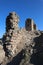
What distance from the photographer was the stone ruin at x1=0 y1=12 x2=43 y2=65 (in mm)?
59253

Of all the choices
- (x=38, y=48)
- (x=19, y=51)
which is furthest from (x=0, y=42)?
(x=38, y=48)

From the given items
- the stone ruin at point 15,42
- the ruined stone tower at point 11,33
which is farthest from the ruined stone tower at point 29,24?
the ruined stone tower at point 11,33

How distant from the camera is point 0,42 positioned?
219 ft

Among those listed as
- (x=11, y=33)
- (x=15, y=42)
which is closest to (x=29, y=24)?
(x=11, y=33)

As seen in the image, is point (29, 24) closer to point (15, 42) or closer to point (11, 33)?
point (11, 33)

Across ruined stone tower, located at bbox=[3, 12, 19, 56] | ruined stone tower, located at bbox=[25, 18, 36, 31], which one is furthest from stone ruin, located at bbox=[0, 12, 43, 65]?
ruined stone tower, located at bbox=[25, 18, 36, 31]

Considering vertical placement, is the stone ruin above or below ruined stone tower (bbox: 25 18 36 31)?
below

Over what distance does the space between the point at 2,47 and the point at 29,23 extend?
19821 mm

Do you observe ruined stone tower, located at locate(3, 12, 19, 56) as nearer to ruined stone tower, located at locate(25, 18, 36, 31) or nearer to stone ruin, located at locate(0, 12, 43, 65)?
stone ruin, located at locate(0, 12, 43, 65)

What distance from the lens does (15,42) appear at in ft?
209

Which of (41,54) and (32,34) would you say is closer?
(41,54)

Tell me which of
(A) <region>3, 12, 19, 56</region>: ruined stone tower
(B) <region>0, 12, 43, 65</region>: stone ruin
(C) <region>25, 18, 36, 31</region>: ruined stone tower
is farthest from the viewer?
(C) <region>25, 18, 36, 31</region>: ruined stone tower

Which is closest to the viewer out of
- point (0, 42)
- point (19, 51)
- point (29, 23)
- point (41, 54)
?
point (41, 54)

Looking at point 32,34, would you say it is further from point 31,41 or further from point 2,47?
point 2,47
